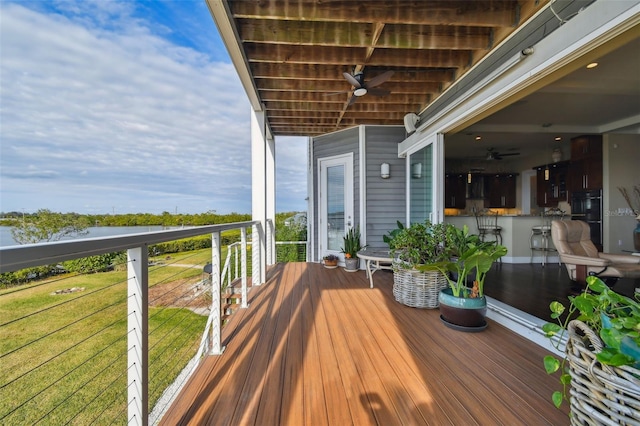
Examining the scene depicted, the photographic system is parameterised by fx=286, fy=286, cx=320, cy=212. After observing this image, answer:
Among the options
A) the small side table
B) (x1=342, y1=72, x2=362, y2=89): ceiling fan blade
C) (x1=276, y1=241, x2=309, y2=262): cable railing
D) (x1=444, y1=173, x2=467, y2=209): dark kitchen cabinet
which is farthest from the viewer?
(x1=444, y1=173, x2=467, y2=209): dark kitchen cabinet

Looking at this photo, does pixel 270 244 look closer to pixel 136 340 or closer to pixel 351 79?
pixel 351 79

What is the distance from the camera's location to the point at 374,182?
5.37 metres

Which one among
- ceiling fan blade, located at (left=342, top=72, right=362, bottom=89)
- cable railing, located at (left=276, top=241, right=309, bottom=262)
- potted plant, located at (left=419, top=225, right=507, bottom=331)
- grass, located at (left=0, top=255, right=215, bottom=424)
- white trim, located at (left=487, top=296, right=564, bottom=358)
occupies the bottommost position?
grass, located at (left=0, top=255, right=215, bottom=424)

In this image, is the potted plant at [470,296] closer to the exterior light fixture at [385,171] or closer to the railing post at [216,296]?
the railing post at [216,296]

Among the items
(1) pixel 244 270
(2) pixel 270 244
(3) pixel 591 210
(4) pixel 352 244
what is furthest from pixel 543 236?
(1) pixel 244 270

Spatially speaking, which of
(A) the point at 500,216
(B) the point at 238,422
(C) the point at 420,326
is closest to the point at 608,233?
(A) the point at 500,216

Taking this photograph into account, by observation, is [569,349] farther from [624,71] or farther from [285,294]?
[624,71]

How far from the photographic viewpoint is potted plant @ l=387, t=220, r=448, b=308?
302cm

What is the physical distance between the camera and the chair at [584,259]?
Result: 296cm

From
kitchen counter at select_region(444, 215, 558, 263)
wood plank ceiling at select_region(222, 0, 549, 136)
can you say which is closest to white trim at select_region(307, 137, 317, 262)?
wood plank ceiling at select_region(222, 0, 549, 136)

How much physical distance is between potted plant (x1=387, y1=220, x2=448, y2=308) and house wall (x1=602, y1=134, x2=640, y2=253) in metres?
4.03

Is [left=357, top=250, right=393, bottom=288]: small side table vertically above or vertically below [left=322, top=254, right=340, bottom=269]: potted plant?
above

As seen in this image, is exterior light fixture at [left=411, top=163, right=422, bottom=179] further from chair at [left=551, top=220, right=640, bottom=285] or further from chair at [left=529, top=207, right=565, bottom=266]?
chair at [left=529, top=207, right=565, bottom=266]

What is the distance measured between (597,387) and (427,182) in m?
3.39
